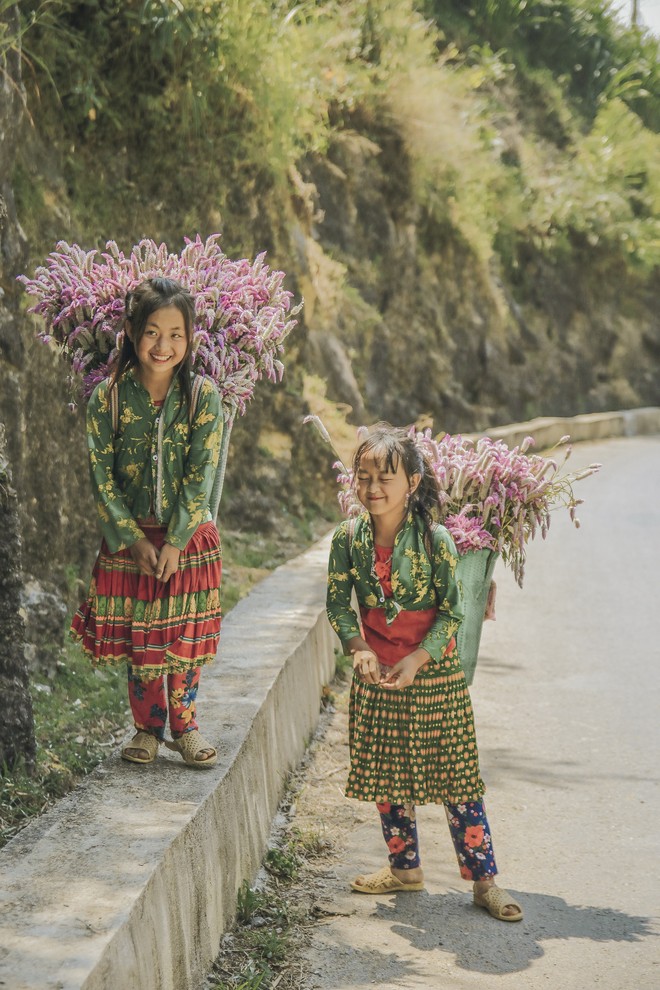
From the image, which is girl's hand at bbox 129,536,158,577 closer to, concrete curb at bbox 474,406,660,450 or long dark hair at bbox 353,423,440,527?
long dark hair at bbox 353,423,440,527

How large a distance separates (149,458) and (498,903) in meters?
1.86

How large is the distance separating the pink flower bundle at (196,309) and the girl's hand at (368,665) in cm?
105

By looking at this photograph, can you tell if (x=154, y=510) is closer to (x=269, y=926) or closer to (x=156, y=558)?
(x=156, y=558)

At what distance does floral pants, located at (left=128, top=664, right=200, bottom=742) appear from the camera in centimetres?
424

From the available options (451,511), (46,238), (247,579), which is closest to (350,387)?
(247,579)

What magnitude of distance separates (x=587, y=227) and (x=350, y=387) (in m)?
12.8

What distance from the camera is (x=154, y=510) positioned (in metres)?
4.16

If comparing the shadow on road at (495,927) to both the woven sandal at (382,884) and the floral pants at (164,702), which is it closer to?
the woven sandal at (382,884)

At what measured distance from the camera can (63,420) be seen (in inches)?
269

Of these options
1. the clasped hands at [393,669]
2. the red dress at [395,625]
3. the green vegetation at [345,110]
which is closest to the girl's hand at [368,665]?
the clasped hands at [393,669]

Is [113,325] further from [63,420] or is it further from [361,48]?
[361,48]

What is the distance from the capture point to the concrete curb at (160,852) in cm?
284

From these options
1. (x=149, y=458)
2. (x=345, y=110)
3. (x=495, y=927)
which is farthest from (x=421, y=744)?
(x=345, y=110)

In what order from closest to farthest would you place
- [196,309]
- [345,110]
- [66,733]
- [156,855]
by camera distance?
[156,855] → [196,309] → [66,733] → [345,110]
